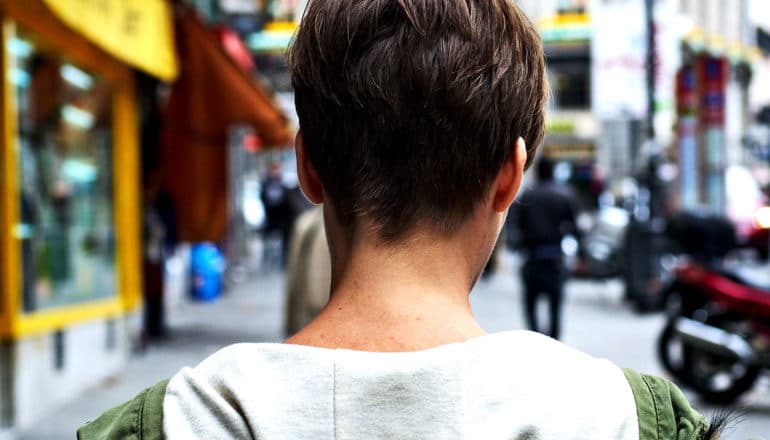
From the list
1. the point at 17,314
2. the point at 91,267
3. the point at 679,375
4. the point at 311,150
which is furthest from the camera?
the point at 91,267

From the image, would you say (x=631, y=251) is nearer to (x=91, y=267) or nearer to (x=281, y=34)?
(x=91, y=267)

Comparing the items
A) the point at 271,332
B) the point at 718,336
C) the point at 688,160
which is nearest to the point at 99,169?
the point at 271,332

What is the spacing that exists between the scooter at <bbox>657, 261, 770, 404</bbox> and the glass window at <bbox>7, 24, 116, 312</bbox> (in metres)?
4.41

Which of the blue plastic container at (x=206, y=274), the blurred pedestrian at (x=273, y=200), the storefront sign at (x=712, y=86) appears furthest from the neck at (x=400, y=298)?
the storefront sign at (x=712, y=86)

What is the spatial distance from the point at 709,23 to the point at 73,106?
30798 millimetres

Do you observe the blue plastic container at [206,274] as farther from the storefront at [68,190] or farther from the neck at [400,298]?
the neck at [400,298]

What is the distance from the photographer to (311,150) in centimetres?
119

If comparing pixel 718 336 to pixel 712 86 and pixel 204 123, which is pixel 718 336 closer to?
pixel 204 123

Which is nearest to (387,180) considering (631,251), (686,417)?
(686,417)

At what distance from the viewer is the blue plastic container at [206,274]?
14.4 m

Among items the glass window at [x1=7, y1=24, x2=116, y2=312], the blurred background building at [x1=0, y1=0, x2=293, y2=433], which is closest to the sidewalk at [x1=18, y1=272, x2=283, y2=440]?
the blurred background building at [x1=0, y1=0, x2=293, y2=433]

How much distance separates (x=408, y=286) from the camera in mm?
1148

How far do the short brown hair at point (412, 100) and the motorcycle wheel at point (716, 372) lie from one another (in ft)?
21.2

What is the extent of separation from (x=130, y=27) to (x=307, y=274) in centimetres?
333
